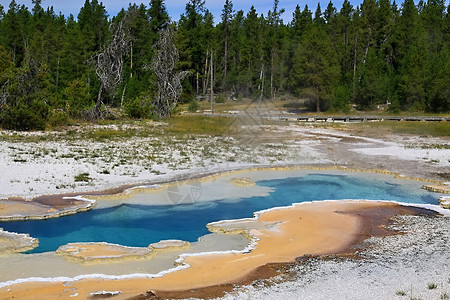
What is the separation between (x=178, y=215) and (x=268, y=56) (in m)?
58.5

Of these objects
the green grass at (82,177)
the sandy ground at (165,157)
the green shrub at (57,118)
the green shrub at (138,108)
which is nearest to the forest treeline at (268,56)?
the green shrub at (138,108)

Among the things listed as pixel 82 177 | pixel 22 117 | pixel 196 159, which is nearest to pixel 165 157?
pixel 196 159

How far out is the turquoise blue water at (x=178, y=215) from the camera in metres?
10.5

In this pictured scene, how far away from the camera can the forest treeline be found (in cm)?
5103

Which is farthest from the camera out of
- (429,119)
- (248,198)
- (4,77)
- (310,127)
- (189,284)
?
(429,119)

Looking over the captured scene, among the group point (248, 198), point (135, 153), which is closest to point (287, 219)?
point (248, 198)

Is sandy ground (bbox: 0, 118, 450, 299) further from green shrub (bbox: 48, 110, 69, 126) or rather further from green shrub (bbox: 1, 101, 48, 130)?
green shrub (bbox: 48, 110, 69, 126)

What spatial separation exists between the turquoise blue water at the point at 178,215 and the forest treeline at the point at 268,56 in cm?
2312

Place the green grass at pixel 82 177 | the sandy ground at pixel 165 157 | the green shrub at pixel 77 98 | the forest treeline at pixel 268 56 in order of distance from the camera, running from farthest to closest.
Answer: the forest treeline at pixel 268 56
the green shrub at pixel 77 98
the sandy ground at pixel 165 157
the green grass at pixel 82 177

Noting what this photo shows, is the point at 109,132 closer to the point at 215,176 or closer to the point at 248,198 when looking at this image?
the point at 215,176

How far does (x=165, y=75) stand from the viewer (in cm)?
3834

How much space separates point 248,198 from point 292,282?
6877mm

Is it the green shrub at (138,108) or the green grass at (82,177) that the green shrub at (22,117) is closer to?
the green shrub at (138,108)

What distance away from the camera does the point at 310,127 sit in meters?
39.8
